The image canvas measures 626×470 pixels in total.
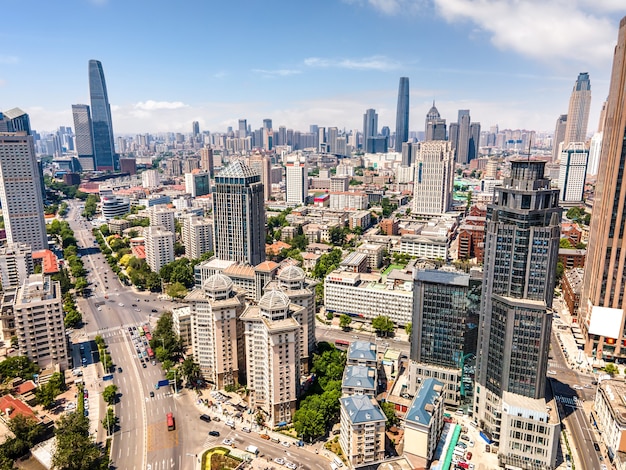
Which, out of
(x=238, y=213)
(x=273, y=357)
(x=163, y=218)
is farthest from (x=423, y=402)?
(x=163, y=218)

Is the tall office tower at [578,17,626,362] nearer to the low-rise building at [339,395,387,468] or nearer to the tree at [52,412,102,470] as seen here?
the low-rise building at [339,395,387,468]

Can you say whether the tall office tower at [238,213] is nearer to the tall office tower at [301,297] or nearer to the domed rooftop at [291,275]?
the tall office tower at [301,297]

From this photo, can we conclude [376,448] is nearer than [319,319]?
Yes

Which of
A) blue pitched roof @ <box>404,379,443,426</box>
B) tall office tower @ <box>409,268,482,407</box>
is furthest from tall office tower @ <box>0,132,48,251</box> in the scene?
blue pitched roof @ <box>404,379,443,426</box>

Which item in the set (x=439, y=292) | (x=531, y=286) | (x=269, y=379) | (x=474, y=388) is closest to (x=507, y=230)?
(x=531, y=286)

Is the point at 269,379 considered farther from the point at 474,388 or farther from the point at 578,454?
the point at 578,454

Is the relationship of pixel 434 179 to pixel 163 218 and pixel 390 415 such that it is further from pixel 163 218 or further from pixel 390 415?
pixel 390 415
